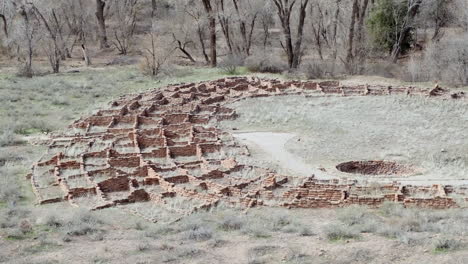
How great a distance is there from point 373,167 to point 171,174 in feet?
17.7

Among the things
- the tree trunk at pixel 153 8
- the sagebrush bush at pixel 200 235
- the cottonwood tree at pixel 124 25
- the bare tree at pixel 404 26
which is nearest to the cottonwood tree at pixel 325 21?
the bare tree at pixel 404 26

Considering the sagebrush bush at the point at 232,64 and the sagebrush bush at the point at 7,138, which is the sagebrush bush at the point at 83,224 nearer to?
the sagebrush bush at the point at 7,138

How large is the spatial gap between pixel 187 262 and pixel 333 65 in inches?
875

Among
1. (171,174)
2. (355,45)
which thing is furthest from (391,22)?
(171,174)

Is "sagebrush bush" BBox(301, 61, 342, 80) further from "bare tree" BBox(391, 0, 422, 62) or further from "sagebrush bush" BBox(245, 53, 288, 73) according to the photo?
"bare tree" BBox(391, 0, 422, 62)

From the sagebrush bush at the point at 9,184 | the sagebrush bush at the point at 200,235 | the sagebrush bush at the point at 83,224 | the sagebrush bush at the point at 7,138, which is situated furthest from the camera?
the sagebrush bush at the point at 7,138

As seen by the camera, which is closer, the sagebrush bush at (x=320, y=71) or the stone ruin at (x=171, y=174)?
the stone ruin at (x=171, y=174)

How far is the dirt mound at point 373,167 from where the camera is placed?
16734mm

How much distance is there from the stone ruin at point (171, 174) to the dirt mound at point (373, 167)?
85.2 inches

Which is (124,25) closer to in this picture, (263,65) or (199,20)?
(199,20)

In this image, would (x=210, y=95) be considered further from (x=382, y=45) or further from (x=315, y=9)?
(x=315, y=9)

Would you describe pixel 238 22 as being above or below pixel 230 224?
above

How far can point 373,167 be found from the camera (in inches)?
667

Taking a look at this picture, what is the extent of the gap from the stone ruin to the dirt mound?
7.10 feet
